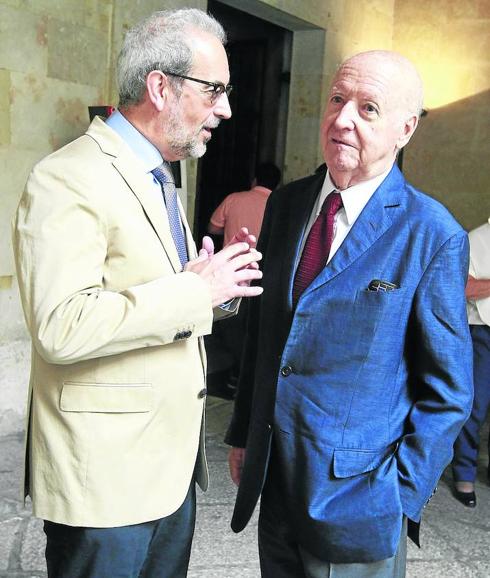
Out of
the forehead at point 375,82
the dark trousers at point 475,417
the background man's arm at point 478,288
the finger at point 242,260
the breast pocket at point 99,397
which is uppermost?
the forehead at point 375,82

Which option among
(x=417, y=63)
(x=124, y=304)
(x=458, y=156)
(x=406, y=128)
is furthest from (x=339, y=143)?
(x=417, y=63)

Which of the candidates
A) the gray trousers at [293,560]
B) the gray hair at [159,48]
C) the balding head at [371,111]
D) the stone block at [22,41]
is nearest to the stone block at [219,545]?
the gray trousers at [293,560]

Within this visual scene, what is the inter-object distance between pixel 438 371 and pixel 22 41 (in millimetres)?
3396

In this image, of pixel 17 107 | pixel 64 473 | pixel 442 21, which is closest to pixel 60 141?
pixel 17 107

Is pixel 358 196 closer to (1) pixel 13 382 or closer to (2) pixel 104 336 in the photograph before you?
(2) pixel 104 336

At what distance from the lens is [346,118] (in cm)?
170

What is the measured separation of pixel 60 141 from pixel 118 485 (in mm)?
3209

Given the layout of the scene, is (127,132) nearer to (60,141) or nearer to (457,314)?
(457,314)

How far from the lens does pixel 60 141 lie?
4438mm

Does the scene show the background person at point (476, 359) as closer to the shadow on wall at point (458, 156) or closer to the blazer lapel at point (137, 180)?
the blazer lapel at point (137, 180)

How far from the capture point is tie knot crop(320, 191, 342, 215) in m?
1.81

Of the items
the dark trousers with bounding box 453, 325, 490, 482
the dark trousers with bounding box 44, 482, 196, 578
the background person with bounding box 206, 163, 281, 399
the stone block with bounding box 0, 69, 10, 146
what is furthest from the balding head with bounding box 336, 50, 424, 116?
the background person with bounding box 206, 163, 281, 399

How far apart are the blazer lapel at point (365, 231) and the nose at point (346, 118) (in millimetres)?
172

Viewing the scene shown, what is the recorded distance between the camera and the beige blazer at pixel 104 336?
1485 millimetres
